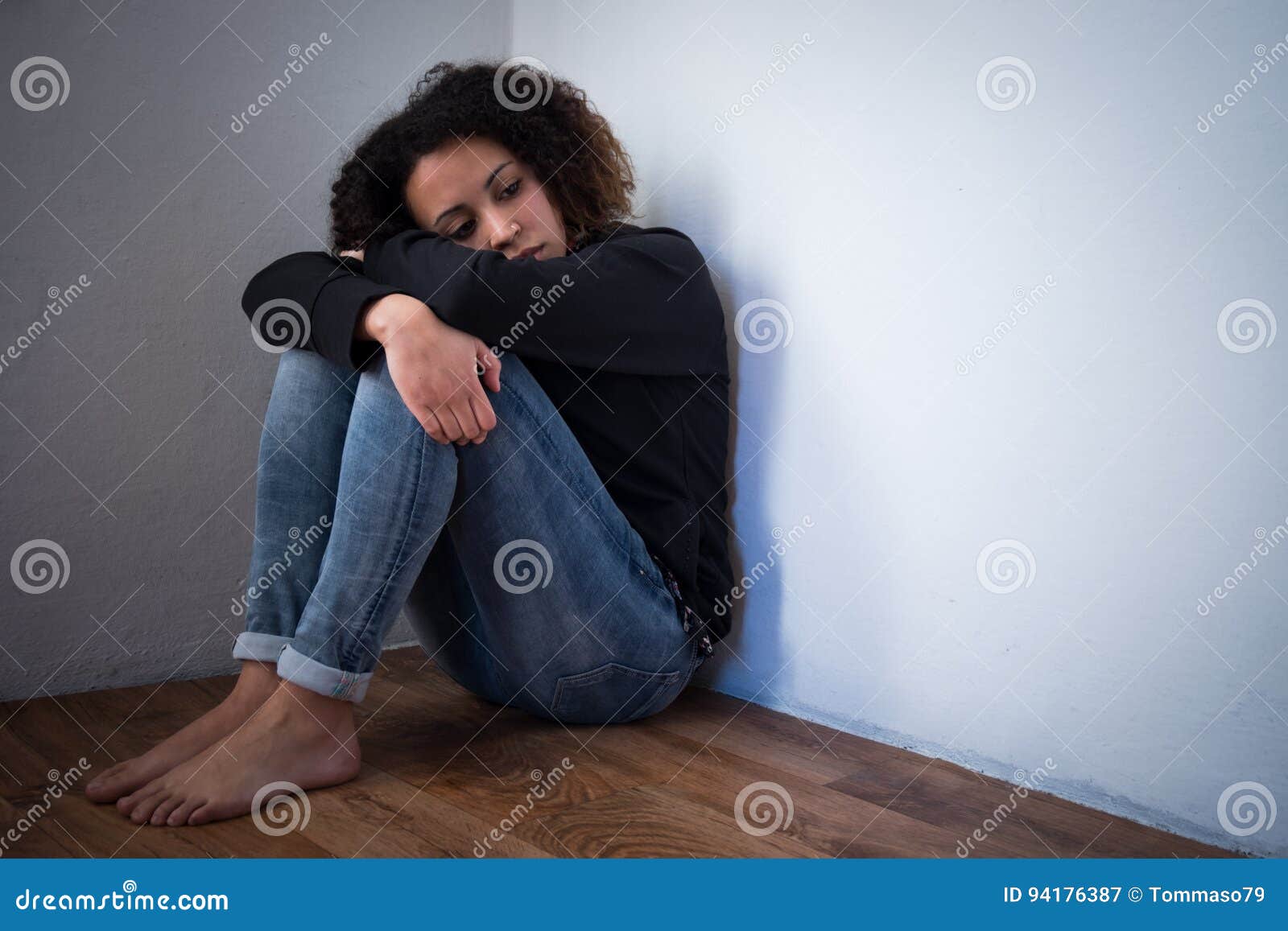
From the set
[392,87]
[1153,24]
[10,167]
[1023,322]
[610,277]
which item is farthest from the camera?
[392,87]

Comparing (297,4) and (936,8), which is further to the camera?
(297,4)

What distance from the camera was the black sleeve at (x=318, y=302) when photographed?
1015 millimetres

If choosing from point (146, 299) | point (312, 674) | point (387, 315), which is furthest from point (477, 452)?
point (146, 299)

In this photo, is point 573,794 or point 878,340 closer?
point 573,794

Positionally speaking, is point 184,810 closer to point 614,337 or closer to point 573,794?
point 573,794

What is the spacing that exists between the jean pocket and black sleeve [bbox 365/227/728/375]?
36 cm

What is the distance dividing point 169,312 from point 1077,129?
118 cm

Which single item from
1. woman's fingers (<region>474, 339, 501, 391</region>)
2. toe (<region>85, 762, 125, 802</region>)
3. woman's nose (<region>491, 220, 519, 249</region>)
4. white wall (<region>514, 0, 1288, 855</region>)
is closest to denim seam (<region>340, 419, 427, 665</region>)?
woman's fingers (<region>474, 339, 501, 391</region>)

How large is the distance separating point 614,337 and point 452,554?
0.32m

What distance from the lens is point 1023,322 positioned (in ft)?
3.32

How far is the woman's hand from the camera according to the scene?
955mm

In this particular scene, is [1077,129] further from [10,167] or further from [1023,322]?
[10,167]

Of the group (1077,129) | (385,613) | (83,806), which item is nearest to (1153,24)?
(1077,129)

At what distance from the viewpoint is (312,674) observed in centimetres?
93
